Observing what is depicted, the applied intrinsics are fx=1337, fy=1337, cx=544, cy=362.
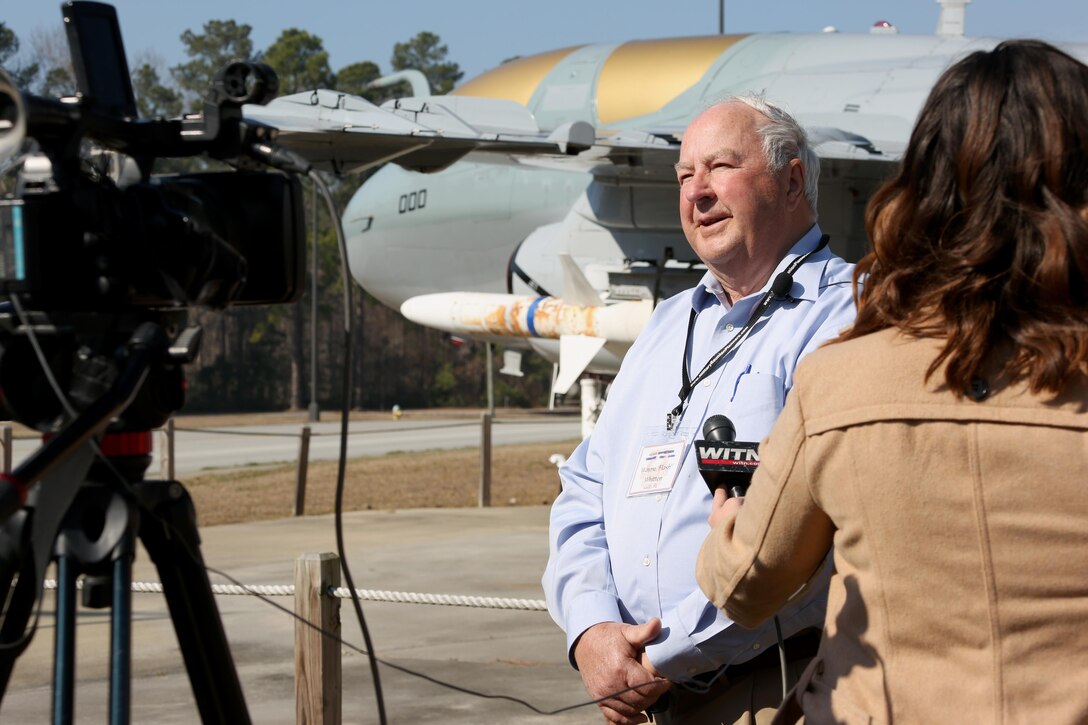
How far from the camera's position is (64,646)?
6.61 ft

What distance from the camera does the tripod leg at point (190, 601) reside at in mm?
2199

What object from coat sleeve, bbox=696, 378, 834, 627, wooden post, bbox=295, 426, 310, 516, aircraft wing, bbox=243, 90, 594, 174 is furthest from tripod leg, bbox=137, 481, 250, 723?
wooden post, bbox=295, 426, 310, 516

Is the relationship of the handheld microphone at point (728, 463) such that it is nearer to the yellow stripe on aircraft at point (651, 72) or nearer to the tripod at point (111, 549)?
the tripod at point (111, 549)

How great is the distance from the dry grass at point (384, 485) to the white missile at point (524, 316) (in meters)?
2.08

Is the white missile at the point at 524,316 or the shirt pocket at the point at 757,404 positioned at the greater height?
the shirt pocket at the point at 757,404

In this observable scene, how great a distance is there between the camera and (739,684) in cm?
283

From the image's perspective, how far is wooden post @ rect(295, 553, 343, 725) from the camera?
15.2 feet

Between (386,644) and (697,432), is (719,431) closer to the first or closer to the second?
(697,432)

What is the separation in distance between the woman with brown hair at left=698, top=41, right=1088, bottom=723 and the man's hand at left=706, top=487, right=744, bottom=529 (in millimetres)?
212

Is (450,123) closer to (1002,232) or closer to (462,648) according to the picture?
(462,648)

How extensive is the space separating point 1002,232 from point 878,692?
69 cm

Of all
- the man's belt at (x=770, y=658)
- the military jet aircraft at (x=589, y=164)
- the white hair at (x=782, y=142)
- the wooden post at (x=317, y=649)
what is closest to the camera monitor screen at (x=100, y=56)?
the white hair at (x=782, y=142)

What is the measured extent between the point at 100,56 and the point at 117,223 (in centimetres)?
34

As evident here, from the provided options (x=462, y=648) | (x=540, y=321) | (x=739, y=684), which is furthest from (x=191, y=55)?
(x=739, y=684)
